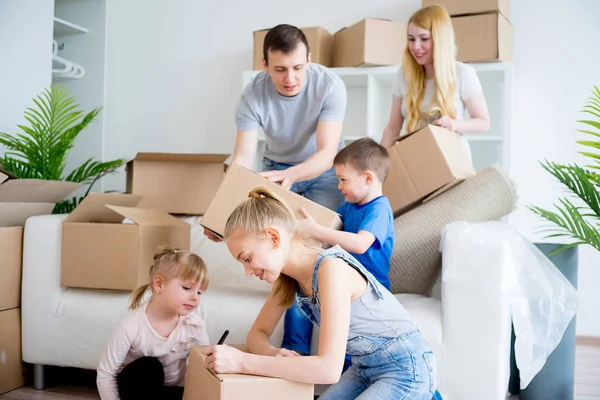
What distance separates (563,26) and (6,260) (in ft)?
8.85

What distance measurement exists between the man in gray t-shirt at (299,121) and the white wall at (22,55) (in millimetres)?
1414

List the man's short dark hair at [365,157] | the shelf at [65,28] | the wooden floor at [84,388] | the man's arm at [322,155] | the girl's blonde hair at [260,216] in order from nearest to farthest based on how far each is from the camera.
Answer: the girl's blonde hair at [260,216]
the man's short dark hair at [365,157]
the man's arm at [322,155]
the wooden floor at [84,388]
the shelf at [65,28]

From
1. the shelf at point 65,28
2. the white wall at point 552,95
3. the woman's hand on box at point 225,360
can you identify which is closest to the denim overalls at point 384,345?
the woman's hand on box at point 225,360

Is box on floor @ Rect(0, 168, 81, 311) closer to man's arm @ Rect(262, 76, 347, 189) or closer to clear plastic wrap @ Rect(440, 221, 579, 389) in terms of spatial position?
man's arm @ Rect(262, 76, 347, 189)

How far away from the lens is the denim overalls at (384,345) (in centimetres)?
136

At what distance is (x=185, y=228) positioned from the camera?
234 cm

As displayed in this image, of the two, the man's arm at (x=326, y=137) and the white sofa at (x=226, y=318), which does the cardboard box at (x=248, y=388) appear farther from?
the man's arm at (x=326, y=137)

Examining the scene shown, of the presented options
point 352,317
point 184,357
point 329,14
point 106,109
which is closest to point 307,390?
point 352,317

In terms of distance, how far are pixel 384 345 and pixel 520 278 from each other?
756 millimetres

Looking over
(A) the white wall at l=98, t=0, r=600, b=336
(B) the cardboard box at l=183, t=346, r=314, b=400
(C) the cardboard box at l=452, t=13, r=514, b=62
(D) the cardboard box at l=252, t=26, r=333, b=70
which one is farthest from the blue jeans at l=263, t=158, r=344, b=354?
(A) the white wall at l=98, t=0, r=600, b=336

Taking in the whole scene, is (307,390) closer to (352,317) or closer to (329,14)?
(352,317)

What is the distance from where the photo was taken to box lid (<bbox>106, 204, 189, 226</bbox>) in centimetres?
A: 207

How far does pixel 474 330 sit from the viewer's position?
1.77m

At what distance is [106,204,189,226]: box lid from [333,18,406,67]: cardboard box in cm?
132
